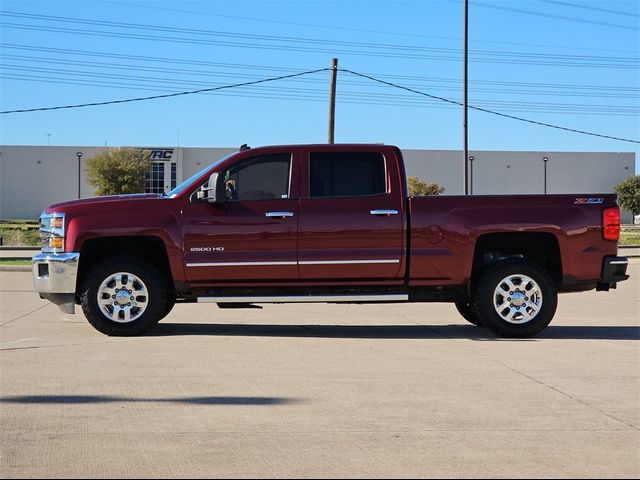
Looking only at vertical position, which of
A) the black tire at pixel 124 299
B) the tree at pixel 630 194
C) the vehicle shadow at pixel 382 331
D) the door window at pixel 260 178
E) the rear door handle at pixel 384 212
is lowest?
the vehicle shadow at pixel 382 331

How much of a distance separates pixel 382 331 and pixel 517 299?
1767 mm

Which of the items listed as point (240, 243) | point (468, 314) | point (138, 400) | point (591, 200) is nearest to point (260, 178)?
point (240, 243)

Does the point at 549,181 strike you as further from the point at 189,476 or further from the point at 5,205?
the point at 189,476

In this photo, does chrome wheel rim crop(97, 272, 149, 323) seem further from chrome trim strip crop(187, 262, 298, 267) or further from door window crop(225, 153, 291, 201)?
door window crop(225, 153, 291, 201)

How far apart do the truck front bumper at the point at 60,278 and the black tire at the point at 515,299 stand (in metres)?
4.64

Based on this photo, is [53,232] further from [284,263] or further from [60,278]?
[284,263]

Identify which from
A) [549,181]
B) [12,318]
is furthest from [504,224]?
[549,181]

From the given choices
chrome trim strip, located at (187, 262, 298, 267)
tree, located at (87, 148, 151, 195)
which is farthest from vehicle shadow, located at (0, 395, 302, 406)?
tree, located at (87, 148, 151, 195)

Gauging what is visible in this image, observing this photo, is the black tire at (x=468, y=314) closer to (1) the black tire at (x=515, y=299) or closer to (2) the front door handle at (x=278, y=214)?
(1) the black tire at (x=515, y=299)

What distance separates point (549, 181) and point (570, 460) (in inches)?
3668

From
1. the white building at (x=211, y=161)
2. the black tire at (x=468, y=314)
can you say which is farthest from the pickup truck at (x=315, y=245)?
the white building at (x=211, y=161)

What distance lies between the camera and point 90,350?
389 inches

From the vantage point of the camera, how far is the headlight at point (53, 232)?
11.0 meters

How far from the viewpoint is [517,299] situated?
11133 millimetres
